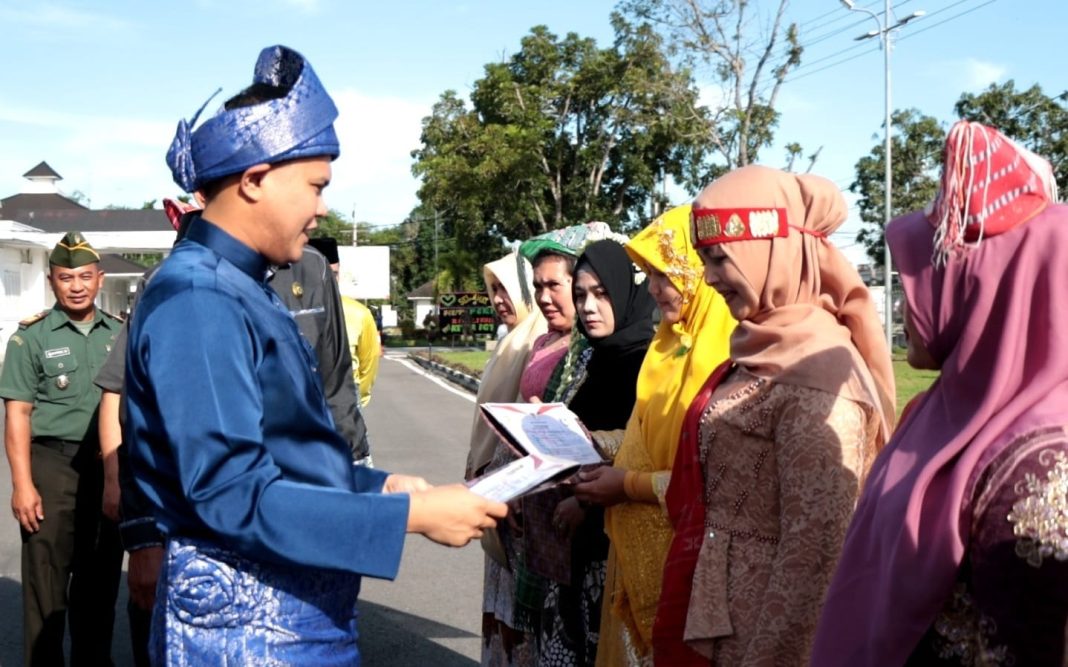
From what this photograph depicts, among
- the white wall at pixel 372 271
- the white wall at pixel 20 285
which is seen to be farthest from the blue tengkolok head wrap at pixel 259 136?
the white wall at pixel 372 271

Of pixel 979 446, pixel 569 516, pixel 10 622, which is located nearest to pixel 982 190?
pixel 979 446

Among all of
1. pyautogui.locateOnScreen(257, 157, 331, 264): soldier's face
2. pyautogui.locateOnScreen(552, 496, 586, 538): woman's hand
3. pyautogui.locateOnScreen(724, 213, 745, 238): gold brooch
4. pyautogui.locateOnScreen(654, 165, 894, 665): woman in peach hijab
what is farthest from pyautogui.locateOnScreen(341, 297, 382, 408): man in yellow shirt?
pyautogui.locateOnScreen(257, 157, 331, 264): soldier's face

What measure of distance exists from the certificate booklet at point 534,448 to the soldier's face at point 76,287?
2866 millimetres

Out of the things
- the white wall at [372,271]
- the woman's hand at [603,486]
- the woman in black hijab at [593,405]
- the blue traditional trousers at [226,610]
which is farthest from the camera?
the white wall at [372,271]

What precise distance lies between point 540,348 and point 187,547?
2797 millimetres

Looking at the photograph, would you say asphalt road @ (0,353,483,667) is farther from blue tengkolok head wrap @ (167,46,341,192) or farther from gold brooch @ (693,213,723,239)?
blue tengkolok head wrap @ (167,46,341,192)

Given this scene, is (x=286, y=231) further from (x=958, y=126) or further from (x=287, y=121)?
(x=958, y=126)

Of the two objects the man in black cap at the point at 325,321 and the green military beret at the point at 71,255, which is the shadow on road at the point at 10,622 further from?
the man in black cap at the point at 325,321

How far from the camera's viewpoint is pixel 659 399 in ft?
10.8

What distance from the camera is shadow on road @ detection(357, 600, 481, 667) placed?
5438 mm

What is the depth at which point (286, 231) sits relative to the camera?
2.18 meters

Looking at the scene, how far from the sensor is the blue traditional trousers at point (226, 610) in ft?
6.64

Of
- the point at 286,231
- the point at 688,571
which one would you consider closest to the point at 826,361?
the point at 688,571

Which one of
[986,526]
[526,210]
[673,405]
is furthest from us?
[526,210]
